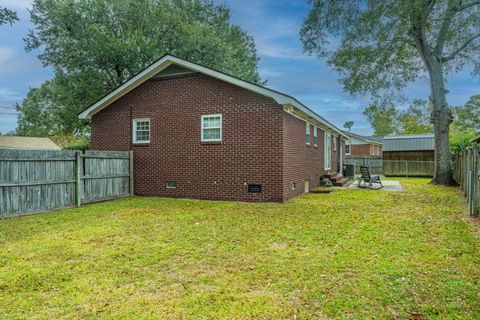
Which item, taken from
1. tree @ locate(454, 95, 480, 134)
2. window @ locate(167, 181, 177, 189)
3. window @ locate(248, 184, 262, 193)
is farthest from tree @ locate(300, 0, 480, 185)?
tree @ locate(454, 95, 480, 134)

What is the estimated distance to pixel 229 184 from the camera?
1048 centimetres

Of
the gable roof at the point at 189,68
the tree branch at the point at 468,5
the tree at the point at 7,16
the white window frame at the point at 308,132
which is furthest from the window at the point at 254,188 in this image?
the tree branch at the point at 468,5

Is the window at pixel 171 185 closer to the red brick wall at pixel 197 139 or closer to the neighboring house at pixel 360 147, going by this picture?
the red brick wall at pixel 197 139

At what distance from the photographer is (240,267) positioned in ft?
13.5

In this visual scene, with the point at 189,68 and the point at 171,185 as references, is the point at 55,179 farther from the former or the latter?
the point at 189,68

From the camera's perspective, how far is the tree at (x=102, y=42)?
1878 centimetres

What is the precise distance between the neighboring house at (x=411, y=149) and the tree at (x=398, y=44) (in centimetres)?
819

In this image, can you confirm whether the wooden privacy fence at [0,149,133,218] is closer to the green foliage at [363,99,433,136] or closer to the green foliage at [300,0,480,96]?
the green foliage at [300,0,480,96]

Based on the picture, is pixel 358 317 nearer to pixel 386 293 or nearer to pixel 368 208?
pixel 386 293

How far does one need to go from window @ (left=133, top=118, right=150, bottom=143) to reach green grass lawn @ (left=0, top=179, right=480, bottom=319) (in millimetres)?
4952

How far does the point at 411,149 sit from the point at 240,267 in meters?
24.1

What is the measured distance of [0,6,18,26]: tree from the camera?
11.2 m

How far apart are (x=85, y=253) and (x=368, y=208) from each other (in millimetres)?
7338

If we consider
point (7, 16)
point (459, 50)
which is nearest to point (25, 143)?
point (7, 16)
